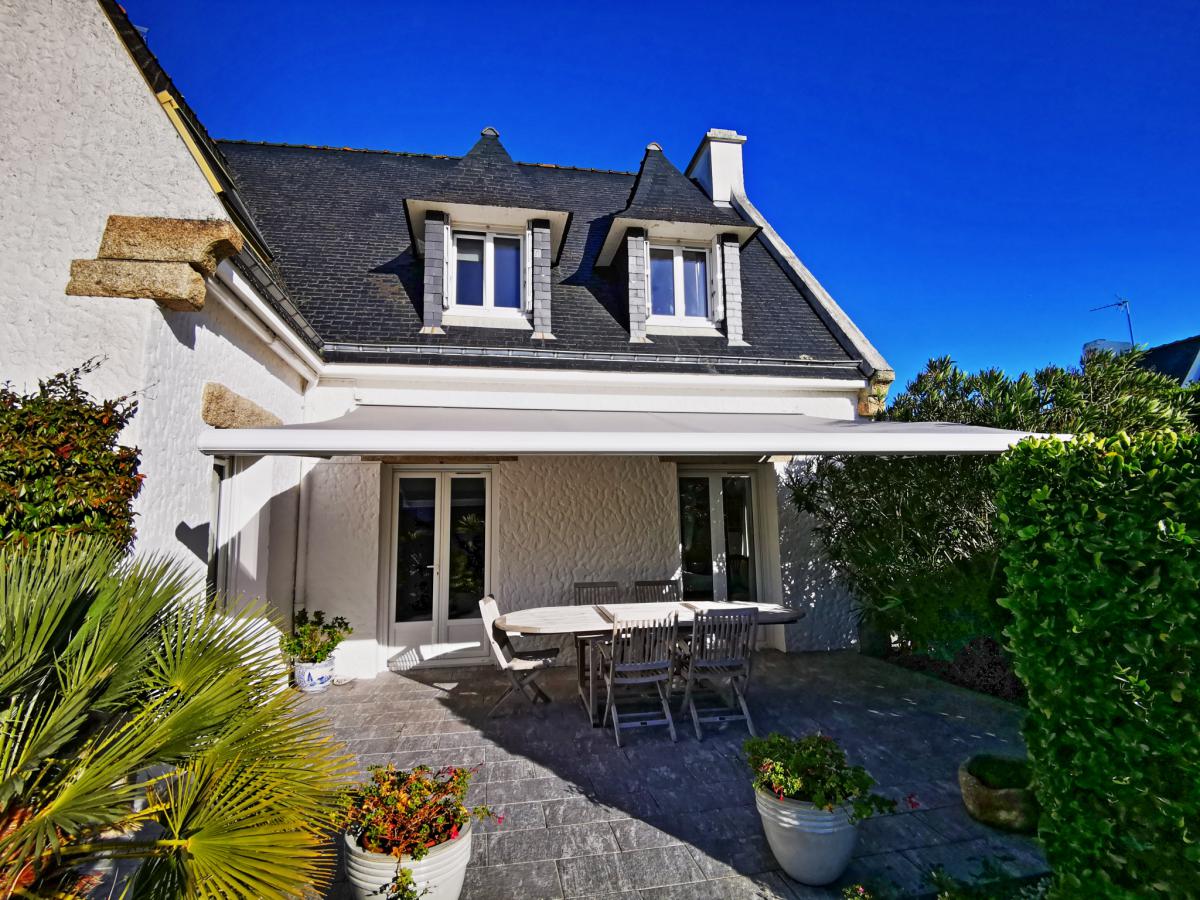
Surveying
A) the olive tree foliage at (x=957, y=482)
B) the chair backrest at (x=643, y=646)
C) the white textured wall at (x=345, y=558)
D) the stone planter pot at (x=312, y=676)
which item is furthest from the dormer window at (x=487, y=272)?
the olive tree foliage at (x=957, y=482)

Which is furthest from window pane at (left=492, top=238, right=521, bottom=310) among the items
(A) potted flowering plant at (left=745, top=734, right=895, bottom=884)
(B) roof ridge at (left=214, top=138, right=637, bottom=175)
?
(A) potted flowering plant at (left=745, top=734, right=895, bottom=884)

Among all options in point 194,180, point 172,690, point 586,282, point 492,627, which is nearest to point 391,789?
point 172,690

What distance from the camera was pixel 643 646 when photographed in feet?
25.5

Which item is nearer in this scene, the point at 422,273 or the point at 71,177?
the point at 71,177

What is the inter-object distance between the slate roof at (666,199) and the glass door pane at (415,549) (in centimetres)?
753

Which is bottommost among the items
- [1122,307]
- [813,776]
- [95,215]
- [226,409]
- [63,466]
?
[813,776]

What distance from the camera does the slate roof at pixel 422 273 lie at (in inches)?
428

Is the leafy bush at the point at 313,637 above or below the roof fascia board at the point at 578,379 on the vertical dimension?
below

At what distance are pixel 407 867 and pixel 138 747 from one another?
2129 millimetres

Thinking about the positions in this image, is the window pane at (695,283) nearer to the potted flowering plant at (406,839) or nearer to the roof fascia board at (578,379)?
the roof fascia board at (578,379)

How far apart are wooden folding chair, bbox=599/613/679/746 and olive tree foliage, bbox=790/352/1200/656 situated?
Answer: 351cm

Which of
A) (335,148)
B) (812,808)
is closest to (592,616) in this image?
(812,808)

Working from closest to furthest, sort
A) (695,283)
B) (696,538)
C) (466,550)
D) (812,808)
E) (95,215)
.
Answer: (812,808) < (95,215) < (466,550) < (696,538) < (695,283)

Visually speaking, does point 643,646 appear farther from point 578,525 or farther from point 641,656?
point 578,525
